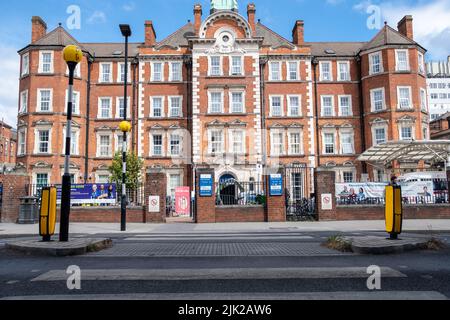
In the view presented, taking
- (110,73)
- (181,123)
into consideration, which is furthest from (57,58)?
(181,123)

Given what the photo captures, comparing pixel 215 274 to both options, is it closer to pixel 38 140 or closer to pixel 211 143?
pixel 211 143

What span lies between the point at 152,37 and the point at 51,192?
31475 mm

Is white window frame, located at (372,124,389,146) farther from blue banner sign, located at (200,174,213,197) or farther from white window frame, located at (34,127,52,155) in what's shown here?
white window frame, located at (34,127,52,155)

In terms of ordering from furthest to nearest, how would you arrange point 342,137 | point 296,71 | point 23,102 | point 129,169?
point 342,137, point 296,71, point 23,102, point 129,169

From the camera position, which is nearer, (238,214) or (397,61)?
(238,214)

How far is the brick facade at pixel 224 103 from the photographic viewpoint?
3253cm

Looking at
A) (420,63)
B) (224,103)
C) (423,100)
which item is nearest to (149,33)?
(224,103)

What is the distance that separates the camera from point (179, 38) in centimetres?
3775

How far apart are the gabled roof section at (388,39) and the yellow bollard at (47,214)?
33.9 m

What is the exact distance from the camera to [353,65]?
3669 cm

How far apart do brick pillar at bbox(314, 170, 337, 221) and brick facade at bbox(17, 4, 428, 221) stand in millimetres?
12093

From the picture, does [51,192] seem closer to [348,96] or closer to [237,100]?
[237,100]

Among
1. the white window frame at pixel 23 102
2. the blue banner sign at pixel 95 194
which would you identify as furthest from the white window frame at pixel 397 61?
the white window frame at pixel 23 102

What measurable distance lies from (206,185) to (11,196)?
1066 cm
